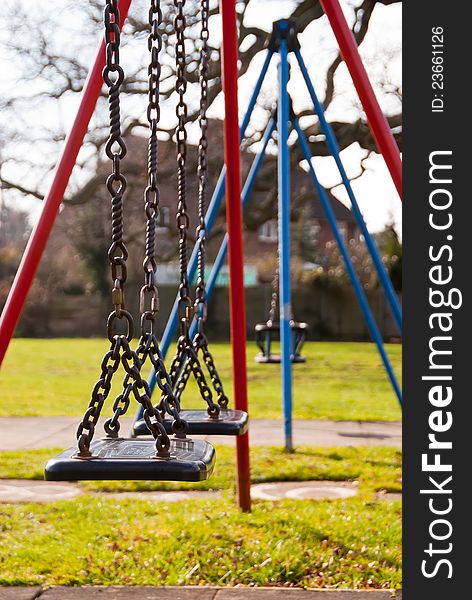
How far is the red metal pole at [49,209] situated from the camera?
282 centimetres

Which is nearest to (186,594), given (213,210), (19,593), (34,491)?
(19,593)

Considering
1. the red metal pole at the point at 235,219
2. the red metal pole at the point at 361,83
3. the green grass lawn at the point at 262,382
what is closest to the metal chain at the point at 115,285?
the red metal pole at the point at 361,83

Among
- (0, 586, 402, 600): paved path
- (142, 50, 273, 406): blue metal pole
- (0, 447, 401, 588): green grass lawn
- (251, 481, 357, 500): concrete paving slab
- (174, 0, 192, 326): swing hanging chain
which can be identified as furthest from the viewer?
(142, 50, 273, 406): blue metal pole

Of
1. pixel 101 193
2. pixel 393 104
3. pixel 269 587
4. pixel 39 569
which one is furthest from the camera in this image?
pixel 101 193

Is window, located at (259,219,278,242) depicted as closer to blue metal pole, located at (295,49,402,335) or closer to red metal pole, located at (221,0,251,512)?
blue metal pole, located at (295,49,402,335)

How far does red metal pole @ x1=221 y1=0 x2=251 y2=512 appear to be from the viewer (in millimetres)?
3332

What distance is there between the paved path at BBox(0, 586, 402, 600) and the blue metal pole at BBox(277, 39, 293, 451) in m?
2.25

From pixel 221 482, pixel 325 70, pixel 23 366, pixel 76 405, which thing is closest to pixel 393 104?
pixel 325 70

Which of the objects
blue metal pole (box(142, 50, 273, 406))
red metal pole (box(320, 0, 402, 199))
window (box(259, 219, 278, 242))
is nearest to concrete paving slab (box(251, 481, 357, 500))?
blue metal pole (box(142, 50, 273, 406))

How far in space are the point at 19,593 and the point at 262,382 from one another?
8.03m

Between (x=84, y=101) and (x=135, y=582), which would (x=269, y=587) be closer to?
(x=135, y=582)

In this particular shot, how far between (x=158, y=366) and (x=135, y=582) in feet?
4.10

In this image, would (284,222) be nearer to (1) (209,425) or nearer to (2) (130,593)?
(1) (209,425)

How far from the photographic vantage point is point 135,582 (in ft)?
9.55
